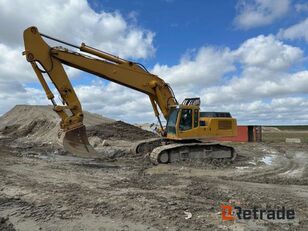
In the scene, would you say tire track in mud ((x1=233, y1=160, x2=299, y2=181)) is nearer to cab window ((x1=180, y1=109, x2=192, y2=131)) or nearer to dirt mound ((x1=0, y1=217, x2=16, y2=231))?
cab window ((x1=180, y1=109, x2=192, y2=131))

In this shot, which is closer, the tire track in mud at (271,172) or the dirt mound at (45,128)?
the tire track in mud at (271,172)

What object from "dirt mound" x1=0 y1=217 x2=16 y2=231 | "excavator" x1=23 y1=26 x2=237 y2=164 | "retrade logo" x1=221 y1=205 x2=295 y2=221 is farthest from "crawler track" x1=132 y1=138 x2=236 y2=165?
"dirt mound" x1=0 y1=217 x2=16 y2=231

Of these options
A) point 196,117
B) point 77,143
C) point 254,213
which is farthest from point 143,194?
point 196,117

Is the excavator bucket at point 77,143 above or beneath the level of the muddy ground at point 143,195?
above

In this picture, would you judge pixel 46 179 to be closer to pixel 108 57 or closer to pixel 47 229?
pixel 47 229

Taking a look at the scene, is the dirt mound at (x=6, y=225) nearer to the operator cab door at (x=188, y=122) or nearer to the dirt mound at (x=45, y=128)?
the operator cab door at (x=188, y=122)

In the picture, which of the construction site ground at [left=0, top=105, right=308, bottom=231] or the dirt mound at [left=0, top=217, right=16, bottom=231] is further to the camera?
the construction site ground at [left=0, top=105, right=308, bottom=231]

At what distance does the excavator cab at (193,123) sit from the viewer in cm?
1421

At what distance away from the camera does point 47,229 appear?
19.1 ft

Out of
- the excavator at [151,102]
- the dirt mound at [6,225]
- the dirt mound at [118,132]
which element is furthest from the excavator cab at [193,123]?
the dirt mound at [118,132]

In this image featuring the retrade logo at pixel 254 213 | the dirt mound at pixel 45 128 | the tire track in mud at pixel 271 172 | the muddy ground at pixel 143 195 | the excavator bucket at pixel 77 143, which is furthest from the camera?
the dirt mound at pixel 45 128

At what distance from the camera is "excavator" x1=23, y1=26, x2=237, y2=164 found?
41.5 ft

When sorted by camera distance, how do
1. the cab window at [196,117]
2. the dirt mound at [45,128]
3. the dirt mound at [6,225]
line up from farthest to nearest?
the dirt mound at [45,128], the cab window at [196,117], the dirt mound at [6,225]

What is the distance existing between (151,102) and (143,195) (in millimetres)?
7627
